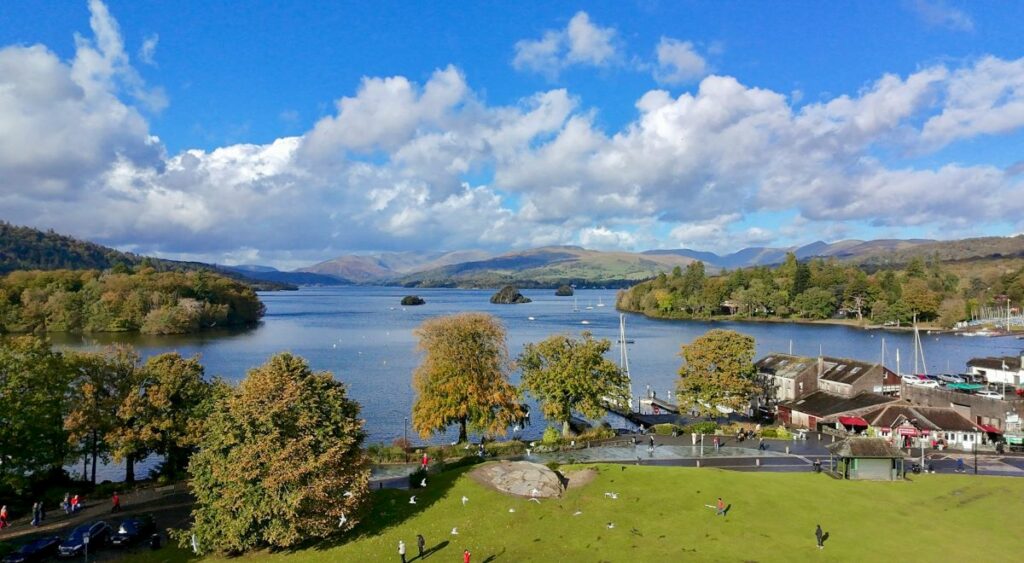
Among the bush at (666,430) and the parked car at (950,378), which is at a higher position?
the parked car at (950,378)

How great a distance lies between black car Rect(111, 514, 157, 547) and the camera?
1267 inches

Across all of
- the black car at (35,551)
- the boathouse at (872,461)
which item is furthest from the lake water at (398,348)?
the black car at (35,551)

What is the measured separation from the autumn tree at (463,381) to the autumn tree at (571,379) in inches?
135

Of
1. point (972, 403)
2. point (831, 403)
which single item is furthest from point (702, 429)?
point (972, 403)

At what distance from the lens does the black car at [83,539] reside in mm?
30469

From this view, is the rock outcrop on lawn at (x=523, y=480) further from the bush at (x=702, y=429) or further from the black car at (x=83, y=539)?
the bush at (x=702, y=429)

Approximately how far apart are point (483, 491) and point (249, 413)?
14.3m

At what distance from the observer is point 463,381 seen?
57000 millimetres

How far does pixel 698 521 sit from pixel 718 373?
3532 centimetres

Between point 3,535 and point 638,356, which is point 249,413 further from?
point 638,356

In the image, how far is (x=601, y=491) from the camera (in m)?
37.8

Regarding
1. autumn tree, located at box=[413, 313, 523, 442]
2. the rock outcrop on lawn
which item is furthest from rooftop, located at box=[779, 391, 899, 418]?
the rock outcrop on lawn

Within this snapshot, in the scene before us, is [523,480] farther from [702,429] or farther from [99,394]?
[99,394]

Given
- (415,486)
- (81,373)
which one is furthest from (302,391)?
(81,373)
